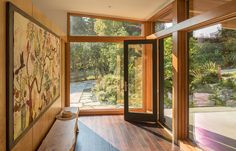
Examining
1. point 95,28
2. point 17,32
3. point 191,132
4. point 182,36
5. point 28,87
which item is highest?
point 95,28

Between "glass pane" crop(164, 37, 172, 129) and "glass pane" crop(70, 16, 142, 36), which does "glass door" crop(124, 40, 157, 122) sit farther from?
"glass pane" crop(70, 16, 142, 36)

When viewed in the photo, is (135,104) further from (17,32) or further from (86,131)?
(17,32)

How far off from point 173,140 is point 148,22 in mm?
3652

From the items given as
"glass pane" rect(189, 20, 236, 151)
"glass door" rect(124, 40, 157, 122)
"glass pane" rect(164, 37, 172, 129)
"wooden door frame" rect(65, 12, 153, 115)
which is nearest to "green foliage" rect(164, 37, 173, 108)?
"glass pane" rect(164, 37, 172, 129)

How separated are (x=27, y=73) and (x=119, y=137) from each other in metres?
2.92

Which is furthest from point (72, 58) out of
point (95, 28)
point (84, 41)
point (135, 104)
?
point (135, 104)

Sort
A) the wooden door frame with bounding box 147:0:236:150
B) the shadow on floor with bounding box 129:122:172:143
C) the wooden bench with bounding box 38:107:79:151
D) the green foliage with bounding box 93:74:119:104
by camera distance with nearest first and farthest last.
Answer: the wooden bench with bounding box 38:107:79:151, the wooden door frame with bounding box 147:0:236:150, the shadow on floor with bounding box 129:122:172:143, the green foliage with bounding box 93:74:119:104

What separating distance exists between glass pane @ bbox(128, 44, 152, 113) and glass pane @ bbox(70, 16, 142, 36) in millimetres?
780

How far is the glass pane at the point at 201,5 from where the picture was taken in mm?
3320

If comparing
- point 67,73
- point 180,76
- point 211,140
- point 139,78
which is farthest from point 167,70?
point 67,73

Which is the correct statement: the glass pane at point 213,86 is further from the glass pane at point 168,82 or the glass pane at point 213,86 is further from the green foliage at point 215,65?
the glass pane at point 168,82

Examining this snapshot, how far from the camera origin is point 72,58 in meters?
6.78

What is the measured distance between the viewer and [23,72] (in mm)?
2184

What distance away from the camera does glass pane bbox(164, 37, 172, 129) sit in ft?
16.8
